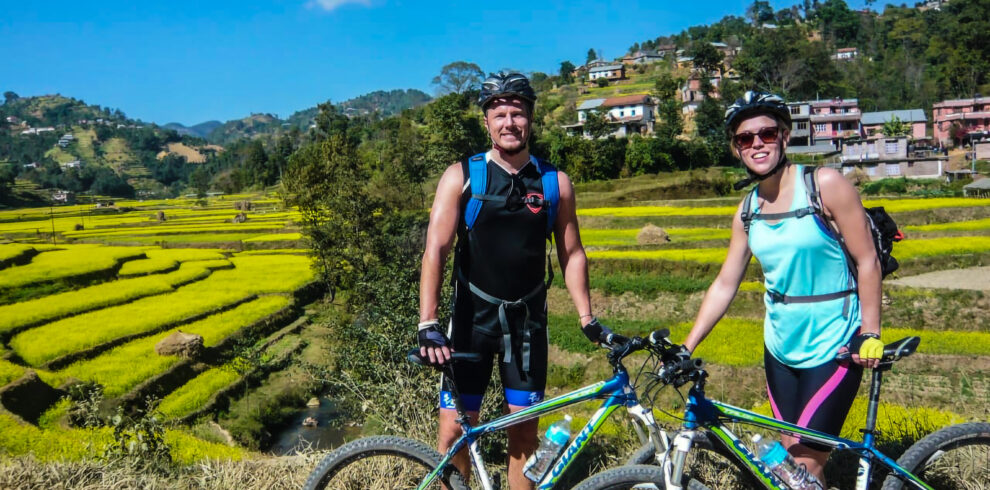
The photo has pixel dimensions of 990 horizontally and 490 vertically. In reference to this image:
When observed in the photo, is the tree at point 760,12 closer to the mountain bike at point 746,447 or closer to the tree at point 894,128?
the tree at point 894,128

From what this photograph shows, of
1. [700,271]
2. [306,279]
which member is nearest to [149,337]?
[306,279]

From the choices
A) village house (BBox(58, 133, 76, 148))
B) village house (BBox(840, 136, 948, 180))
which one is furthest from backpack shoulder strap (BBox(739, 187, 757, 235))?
village house (BBox(58, 133, 76, 148))

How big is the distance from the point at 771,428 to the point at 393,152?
196ft

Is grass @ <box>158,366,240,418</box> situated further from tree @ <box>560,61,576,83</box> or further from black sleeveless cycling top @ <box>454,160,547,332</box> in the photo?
tree @ <box>560,61,576,83</box>

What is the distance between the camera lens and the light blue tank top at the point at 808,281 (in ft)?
9.88

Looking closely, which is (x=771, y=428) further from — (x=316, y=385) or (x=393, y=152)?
(x=393, y=152)

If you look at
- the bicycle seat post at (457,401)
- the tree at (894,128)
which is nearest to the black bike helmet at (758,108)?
the bicycle seat post at (457,401)

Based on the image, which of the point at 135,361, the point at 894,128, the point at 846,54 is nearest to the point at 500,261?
the point at 135,361

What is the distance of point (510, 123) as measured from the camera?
131 inches

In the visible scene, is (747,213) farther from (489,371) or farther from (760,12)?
(760,12)

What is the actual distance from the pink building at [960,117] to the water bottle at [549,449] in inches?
2667

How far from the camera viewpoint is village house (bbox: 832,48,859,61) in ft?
332

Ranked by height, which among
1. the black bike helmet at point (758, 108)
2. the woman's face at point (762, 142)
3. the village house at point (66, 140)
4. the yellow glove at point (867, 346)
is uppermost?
the village house at point (66, 140)

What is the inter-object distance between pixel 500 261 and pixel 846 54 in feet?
390
